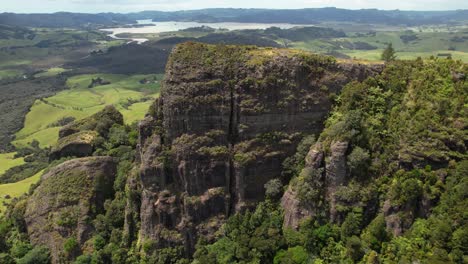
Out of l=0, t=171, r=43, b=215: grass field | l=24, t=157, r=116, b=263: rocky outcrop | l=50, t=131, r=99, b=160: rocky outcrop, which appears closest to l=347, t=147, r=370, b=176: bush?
l=24, t=157, r=116, b=263: rocky outcrop

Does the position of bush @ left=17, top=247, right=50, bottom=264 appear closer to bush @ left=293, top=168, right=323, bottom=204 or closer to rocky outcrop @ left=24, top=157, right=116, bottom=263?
rocky outcrop @ left=24, top=157, right=116, bottom=263

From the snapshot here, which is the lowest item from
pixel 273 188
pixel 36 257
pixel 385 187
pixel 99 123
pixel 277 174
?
pixel 36 257

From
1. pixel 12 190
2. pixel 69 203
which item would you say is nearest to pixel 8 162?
pixel 12 190

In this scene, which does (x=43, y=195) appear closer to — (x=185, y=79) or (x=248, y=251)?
(x=185, y=79)

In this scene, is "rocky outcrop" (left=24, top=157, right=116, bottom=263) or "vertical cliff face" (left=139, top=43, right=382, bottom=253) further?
"rocky outcrop" (left=24, top=157, right=116, bottom=263)

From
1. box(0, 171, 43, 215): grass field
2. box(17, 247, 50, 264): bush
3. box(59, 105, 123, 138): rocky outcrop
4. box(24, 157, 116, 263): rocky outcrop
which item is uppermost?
box(59, 105, 123, 138): rocky outcrop

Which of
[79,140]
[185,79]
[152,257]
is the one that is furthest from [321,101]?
[79,140]

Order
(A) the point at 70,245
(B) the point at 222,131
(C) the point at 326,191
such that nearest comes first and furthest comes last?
1. (C) the point at 326,191
2. (B) the point at 222,131
3. (A) the point at 70,245

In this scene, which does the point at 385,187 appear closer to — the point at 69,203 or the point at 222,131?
the point at 222,131
